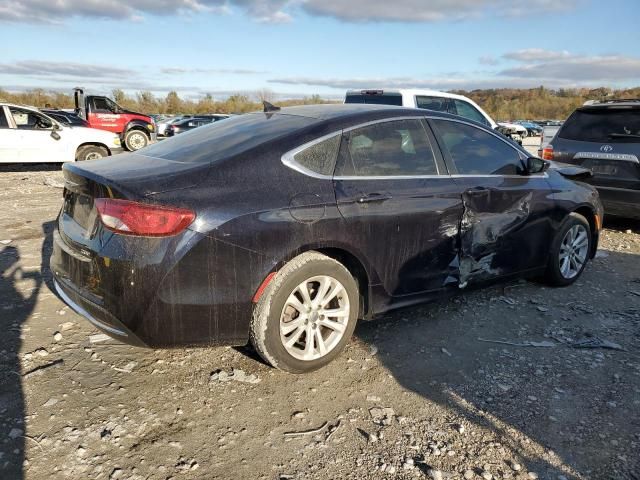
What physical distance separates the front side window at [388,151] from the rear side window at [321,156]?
6 centimetres

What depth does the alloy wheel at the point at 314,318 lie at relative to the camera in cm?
310

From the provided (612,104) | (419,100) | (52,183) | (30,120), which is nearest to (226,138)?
(612,104)

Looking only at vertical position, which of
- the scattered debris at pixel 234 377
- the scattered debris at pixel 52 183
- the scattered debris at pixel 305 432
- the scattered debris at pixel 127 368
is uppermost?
the scattered debris at pixel 52 183

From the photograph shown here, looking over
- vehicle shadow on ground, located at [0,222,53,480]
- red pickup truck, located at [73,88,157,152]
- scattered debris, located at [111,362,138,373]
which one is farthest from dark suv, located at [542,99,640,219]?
red pickup truck, located at [73,88,157,152]

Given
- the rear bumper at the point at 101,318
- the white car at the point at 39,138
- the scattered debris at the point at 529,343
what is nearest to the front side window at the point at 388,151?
the scattered debris at the point at 529,343

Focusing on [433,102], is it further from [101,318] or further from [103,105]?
[103,105]

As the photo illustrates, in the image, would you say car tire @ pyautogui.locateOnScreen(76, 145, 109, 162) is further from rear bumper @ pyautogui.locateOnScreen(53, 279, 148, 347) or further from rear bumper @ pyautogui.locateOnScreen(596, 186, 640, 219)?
rear bumper @ pyautogui.locateOnScreen(596, 186, 640, 219)

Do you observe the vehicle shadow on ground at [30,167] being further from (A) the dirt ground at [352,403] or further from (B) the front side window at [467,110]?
(A) the dirt ground at [352,403]

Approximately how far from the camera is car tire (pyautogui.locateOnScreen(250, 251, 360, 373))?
116 inches

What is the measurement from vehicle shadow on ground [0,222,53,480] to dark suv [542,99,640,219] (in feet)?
21.4

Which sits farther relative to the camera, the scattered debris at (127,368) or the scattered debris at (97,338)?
the scattered debris at (97,338)

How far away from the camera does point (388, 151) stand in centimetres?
353

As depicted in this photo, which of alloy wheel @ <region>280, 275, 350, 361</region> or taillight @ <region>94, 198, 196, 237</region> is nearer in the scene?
taillight @ <region>94, 198, 196, 237</region>

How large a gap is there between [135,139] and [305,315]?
1691 centimetres
